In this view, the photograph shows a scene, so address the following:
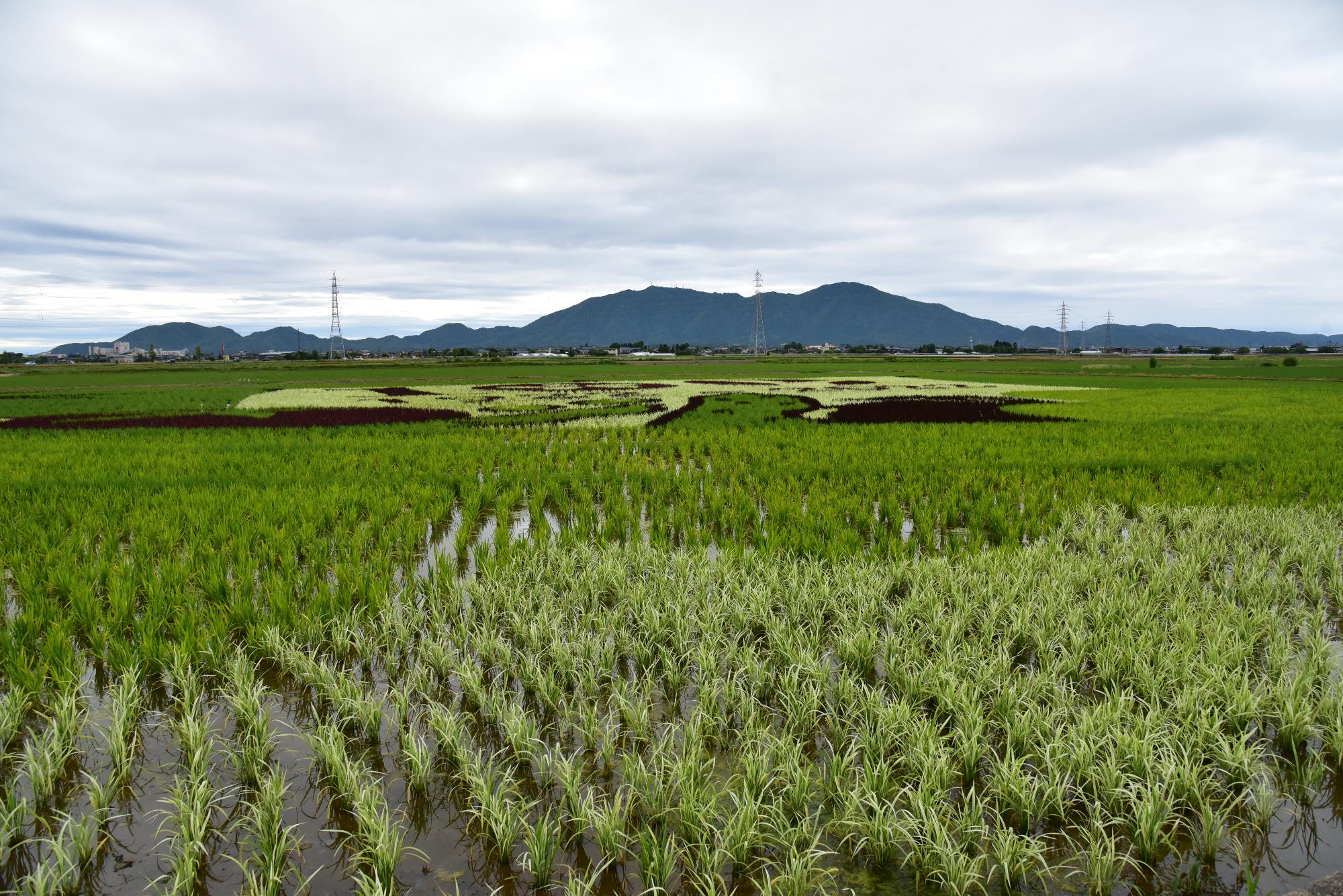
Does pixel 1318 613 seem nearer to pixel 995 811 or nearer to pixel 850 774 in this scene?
pixel 995 811

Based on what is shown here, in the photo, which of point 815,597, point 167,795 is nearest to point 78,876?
point 167,795

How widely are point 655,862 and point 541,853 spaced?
0.53 metres

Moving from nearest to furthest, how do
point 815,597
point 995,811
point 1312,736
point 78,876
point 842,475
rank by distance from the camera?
point 78,876 < point 995,811 < point 1312,736 < point 815,597 < point 842,475

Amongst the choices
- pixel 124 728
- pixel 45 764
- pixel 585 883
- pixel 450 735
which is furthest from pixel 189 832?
pixel 585 883

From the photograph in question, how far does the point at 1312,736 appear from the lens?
159 inches

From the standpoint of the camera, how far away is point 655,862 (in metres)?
2.89

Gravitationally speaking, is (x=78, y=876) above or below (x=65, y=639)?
below

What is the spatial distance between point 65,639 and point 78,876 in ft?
9.66

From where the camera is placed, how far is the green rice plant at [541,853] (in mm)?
2973

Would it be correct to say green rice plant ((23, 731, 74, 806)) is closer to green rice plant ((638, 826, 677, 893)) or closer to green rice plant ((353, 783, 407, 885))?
green rice plant ((353, 783, 407, 885))

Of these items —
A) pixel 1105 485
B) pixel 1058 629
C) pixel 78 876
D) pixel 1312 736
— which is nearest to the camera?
pixel 78 876

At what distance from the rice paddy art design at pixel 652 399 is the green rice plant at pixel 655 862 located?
1750 cm

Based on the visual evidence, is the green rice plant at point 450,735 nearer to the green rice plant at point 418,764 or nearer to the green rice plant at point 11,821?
the green rice plant at point 418,764

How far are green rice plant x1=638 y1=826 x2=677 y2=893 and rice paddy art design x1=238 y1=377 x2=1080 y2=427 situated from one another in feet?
57.4
